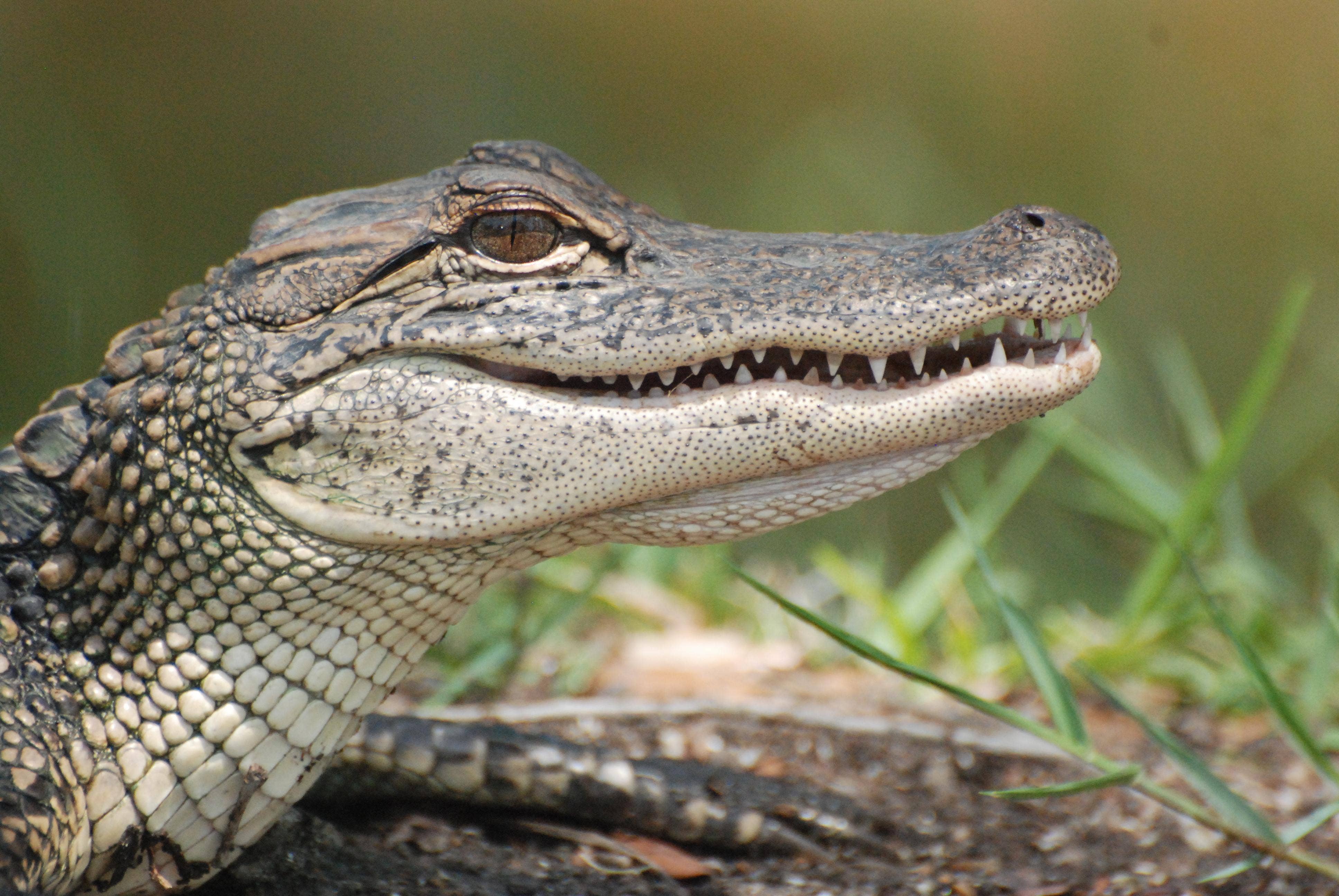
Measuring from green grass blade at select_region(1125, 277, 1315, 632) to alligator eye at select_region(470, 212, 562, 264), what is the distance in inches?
49.2

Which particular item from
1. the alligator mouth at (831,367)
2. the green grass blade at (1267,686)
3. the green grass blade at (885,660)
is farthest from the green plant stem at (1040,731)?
the alligator mouth at (831,367)

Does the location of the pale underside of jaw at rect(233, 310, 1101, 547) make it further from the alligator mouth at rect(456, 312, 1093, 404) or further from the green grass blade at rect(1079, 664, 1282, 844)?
the green grass blade at rect(1079, 664, 1282, 844)

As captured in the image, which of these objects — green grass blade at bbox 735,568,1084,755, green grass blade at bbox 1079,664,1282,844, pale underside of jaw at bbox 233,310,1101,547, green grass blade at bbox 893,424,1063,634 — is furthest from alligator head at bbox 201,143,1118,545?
green grass blade at bbox 893,424,1063,634

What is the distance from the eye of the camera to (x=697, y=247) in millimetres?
2037

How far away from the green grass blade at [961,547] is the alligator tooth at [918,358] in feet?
5.57

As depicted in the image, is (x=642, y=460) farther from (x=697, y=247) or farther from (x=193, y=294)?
(x=193, y=294)

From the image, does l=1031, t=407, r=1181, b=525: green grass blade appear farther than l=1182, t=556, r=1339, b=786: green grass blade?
Yes

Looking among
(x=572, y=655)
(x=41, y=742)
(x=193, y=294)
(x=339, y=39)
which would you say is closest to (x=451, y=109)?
(x=339, y=39)

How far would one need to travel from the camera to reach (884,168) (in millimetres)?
6703

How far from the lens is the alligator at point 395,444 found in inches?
69.7

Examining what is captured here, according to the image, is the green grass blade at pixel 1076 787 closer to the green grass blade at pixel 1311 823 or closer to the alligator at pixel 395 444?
the green grass blade at pixel 1311 823

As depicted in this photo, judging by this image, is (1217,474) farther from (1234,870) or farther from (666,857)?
(666,857)

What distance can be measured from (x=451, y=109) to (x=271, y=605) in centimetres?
748

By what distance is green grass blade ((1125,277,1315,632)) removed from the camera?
2.61m
